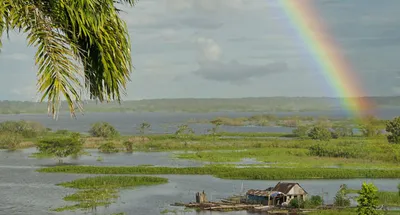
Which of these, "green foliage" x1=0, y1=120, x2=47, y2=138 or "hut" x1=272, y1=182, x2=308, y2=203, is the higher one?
"green foliage" x1=0, y1=120, x2=47, y2=138

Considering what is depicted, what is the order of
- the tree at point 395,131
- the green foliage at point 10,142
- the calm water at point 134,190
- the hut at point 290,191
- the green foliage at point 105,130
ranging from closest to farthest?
the calm water at point 134,190 < the hut at point 290,191 < the tree at point 395,131 < the green foliage at point 10,142 < the green foliage at point 105,130

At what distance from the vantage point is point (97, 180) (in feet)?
108

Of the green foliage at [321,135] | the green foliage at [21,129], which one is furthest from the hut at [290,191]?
the green foliage at [21,129]

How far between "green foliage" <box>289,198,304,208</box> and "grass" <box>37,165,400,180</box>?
9134 millimetres

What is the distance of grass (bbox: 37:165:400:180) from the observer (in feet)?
119

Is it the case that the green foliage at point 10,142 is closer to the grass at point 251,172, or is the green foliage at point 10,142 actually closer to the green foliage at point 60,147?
the green foliage at point 60,147

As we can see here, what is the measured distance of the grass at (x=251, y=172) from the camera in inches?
1423

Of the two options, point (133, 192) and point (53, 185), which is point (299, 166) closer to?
point (133, 192)

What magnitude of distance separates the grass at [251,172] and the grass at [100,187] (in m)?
3.79

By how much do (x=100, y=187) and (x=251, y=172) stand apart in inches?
434

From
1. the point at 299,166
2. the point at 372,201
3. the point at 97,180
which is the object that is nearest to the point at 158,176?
the point at 97,180

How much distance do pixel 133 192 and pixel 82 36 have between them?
28.2 meters

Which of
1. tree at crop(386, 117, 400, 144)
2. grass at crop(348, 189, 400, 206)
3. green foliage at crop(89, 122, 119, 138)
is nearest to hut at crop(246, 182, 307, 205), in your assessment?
grass at crop(348, 189, 400, 206)

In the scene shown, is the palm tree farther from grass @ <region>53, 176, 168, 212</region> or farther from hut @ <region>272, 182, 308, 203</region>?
hut @ <region>272, 182, 308, 203</region>
